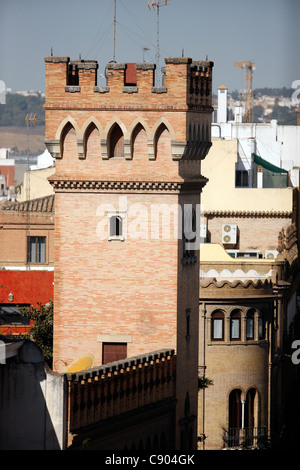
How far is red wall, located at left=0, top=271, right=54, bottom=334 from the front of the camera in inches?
2499

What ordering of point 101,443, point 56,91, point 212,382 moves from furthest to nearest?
point 212,382, point 56,91, point 101,443

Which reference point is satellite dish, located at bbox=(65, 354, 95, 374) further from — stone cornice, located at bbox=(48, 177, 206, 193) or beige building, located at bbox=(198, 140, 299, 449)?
beige building, located at bbox=(198, 140, 299, 449)

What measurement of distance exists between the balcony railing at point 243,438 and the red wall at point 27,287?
11797 mm

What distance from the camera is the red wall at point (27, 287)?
63469 millimetres

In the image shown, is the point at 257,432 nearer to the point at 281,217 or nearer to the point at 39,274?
the point at 39,274

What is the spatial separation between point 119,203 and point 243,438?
15986 mm

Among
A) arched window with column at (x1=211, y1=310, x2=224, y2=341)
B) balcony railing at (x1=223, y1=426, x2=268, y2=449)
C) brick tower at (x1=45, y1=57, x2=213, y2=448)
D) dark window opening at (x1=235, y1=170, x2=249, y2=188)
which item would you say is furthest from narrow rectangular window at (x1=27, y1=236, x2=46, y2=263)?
brick tower at (x1=45, y1=57, x2=213, y2=448)

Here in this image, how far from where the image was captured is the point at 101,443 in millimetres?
37125

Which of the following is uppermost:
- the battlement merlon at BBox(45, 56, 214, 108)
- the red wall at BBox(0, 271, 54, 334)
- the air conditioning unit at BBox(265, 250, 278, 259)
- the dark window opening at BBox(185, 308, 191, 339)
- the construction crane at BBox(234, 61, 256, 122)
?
the construction crane at BBox(234, 61, 256, 122)

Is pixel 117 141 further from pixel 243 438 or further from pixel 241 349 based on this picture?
pixel 243 438

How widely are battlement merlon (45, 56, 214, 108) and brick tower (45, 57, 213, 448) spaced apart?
3 centimetres

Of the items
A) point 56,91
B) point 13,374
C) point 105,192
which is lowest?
point 13,374
